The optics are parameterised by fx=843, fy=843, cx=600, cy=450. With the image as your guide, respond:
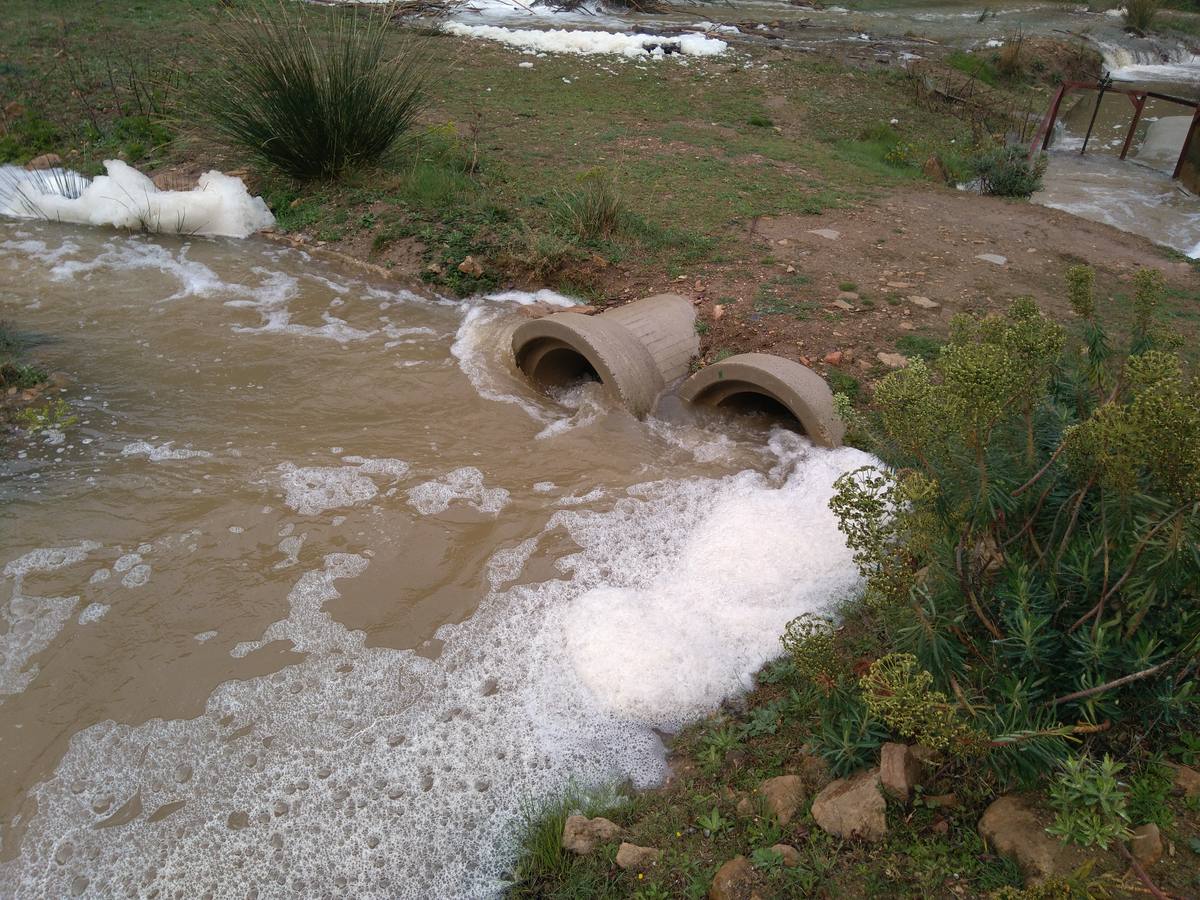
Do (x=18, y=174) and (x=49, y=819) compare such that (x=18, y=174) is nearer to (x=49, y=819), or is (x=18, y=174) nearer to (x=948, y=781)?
(x=49, y=819)

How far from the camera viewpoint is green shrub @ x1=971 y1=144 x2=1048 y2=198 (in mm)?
7777

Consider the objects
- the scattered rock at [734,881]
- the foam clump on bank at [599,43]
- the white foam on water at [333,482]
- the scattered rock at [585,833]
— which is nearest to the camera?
the scattered rock at [734,881]

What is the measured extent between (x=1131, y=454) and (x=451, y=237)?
5112 mm

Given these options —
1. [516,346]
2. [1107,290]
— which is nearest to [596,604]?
[516,346]

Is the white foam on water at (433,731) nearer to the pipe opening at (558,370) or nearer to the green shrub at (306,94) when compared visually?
the pipe opening at (558,370)

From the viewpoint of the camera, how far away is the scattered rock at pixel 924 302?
519cm

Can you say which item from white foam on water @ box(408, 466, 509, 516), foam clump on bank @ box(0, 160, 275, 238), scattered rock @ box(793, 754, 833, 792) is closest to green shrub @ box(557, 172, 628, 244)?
white foam on water @ box(408, 466, 509, 516)

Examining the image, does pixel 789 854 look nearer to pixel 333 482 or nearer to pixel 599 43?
pixel 333 482

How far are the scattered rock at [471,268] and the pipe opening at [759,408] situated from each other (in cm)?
221

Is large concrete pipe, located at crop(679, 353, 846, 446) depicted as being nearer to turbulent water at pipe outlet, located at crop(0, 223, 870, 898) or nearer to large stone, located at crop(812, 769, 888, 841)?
turbulent water at pipe outlet, located at crop(0, 223, 870, 898)

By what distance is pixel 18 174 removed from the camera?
23.7 ft

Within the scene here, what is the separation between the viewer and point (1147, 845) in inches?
70.3

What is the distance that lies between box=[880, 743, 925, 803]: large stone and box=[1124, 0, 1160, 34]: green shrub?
19.9 metres

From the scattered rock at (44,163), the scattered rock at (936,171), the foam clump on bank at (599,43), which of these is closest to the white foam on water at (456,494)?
the scattered rock at (44,163)
